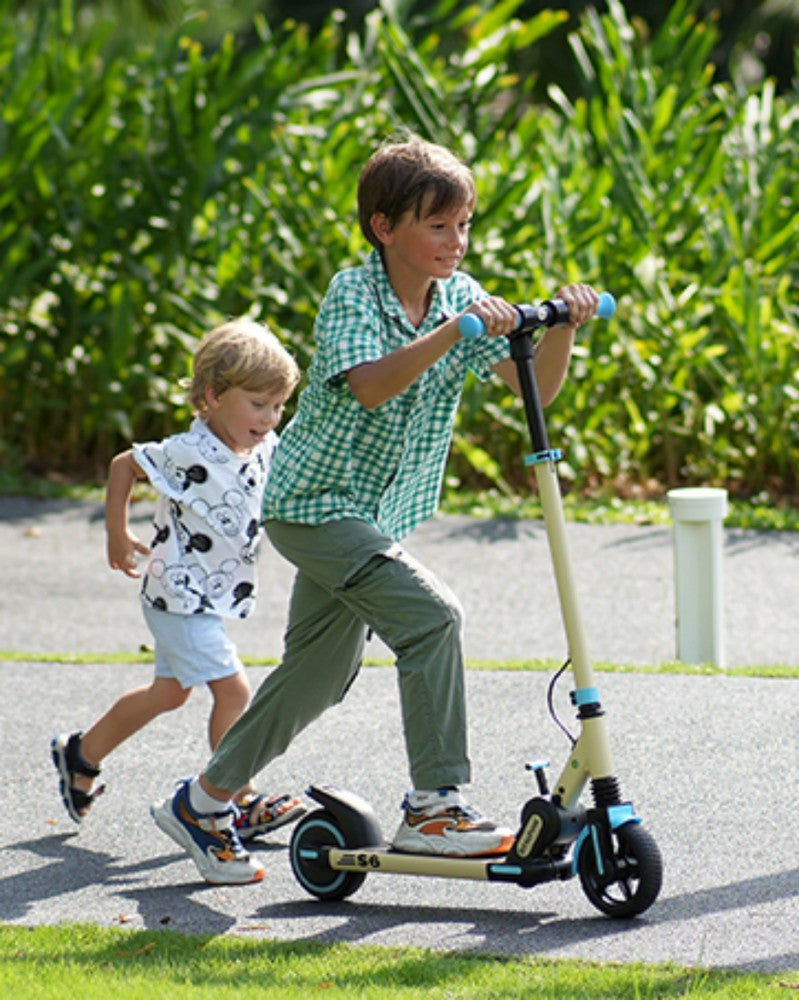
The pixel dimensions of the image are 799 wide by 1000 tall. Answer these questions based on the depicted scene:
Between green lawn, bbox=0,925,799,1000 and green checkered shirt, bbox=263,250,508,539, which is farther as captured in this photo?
green checkered shirt, bbox=263,250,508,539

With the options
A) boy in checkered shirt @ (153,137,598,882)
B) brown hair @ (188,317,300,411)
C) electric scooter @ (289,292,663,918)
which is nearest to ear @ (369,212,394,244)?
boy in checkered shirt @ (153,137,598,882)

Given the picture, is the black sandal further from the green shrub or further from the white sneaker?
the green shrub

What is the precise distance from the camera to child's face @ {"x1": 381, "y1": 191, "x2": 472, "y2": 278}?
4066 mm

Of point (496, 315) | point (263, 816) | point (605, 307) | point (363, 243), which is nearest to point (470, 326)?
point (496, 315)

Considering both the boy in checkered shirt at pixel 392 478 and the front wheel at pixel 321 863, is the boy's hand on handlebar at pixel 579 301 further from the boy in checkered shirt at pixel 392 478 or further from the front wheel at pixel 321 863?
the front wheel at pixel 321 863

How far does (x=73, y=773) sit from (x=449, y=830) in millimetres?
1304

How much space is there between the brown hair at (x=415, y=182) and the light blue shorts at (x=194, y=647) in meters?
1.24

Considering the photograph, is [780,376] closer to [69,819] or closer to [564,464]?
[564,464]

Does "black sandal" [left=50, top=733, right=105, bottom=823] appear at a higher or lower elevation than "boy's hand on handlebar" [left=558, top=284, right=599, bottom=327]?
lower

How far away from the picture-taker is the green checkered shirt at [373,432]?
4145mm

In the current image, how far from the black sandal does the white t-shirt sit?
1.62ft

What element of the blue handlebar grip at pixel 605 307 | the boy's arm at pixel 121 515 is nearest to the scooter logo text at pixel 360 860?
the boy's arm at pixel 121 515

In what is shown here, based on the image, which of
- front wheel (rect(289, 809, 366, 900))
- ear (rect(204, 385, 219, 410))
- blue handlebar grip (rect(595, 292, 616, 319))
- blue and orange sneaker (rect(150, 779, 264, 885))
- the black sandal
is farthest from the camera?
the black sandal

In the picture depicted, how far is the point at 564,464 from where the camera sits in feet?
33.8
